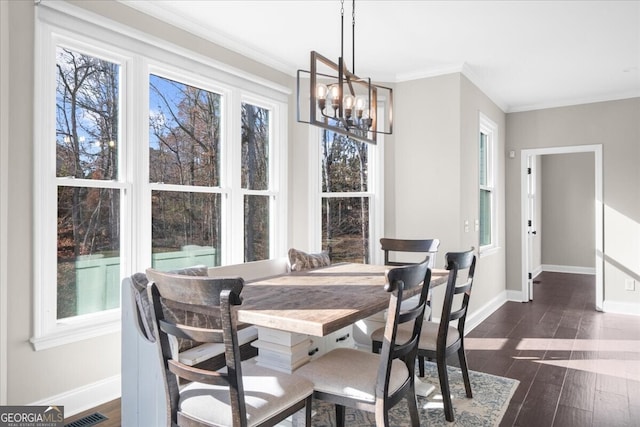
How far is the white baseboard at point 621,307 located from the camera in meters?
5.29

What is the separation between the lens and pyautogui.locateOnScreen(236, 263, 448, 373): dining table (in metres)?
1.72

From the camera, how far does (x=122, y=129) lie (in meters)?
2.97

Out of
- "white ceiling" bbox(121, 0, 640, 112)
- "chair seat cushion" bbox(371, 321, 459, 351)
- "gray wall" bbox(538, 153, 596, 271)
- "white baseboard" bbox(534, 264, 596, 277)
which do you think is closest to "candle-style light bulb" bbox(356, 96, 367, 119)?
"white ceiling" bbox(121, 0, 640, 112)

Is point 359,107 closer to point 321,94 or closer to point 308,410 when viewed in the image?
point 321,94

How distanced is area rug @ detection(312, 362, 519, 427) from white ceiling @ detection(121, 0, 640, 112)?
2721mm

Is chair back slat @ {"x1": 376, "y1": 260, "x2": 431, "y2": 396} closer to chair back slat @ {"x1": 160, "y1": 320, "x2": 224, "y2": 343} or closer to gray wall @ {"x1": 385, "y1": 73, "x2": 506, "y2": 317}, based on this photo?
chair back slat @ {"x1": 160, "y1": 320, "x2": 224, "y2": 343}

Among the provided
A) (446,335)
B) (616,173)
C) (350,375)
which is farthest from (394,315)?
(616,173)

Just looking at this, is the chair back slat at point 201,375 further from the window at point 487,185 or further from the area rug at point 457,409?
the window at point 487,185

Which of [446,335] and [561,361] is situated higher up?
[446,335]

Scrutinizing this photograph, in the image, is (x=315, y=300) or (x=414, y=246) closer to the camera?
(x=315, y=300)

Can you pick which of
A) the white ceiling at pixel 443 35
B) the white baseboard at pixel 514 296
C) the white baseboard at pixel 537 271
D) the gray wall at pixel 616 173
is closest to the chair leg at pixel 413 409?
the white ceiling at pixel 443 35

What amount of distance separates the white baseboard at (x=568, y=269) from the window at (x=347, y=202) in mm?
5956

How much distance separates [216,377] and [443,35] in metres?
3.28

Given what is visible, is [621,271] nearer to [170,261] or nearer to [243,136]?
[243,136]
